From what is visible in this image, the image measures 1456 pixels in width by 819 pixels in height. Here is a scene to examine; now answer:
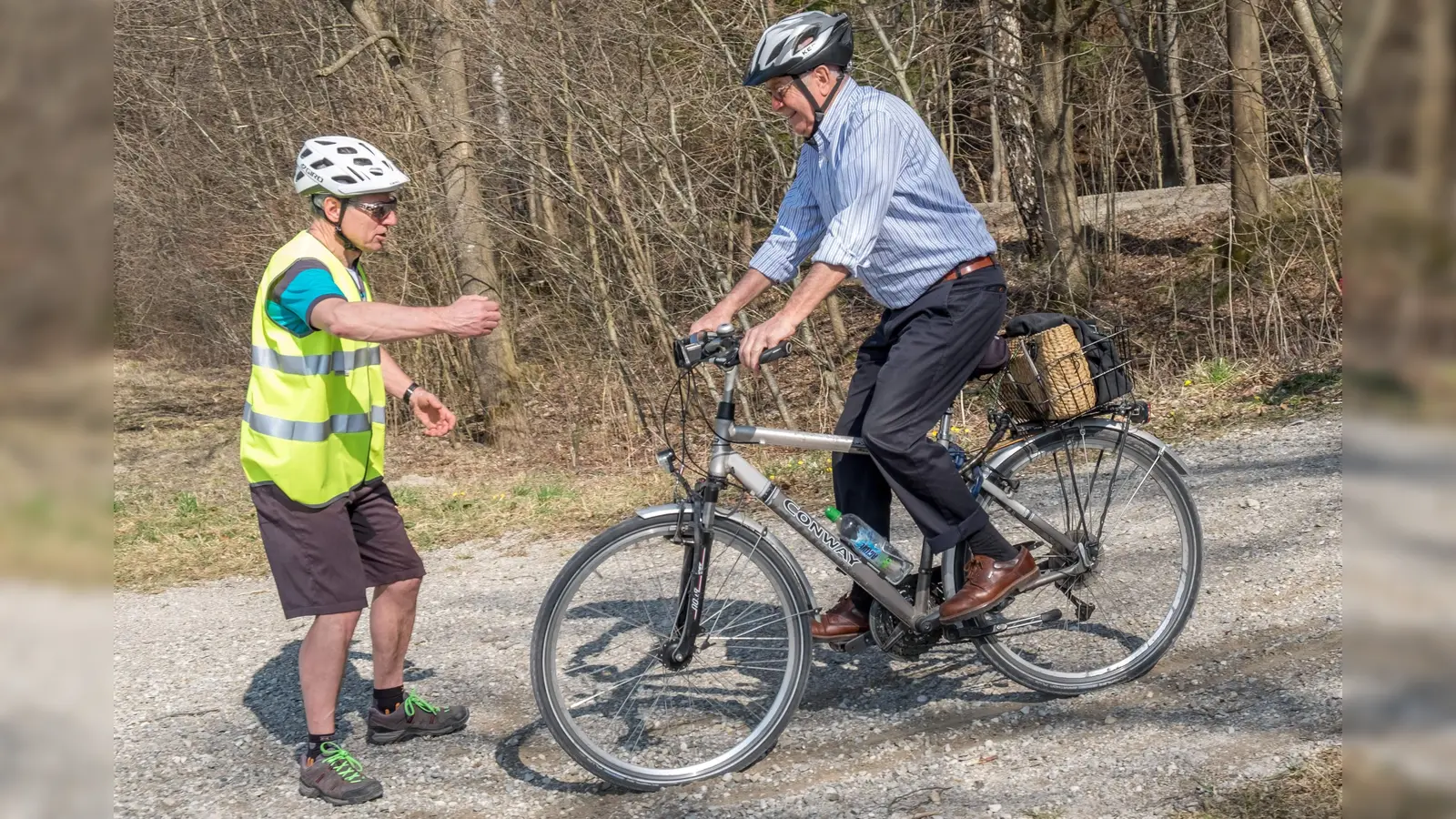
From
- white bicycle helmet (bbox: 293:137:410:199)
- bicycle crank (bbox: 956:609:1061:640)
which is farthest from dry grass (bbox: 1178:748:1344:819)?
white bicycle helmet (bbox: 293:137:410:199)

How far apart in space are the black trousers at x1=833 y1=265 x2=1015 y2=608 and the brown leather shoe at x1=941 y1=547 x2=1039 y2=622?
50 millimetres

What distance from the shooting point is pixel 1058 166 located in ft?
45.5

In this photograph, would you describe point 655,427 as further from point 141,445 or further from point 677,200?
point 141,445

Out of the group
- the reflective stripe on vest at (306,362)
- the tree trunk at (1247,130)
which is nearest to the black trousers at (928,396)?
the reflective stripe on vest at (306,362)

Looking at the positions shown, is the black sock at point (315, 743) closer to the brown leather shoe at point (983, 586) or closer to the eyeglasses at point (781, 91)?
the brown leather shoe at point (983, 586)

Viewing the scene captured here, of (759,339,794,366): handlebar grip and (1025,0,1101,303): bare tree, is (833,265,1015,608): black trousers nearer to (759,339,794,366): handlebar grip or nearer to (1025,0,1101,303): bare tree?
(759,339,794,366): handlebar grip

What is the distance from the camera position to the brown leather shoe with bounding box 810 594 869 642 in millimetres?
4465

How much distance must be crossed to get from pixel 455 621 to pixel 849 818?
10.1ft

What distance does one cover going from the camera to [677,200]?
11.7 meters

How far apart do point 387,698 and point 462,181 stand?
8.85 m
